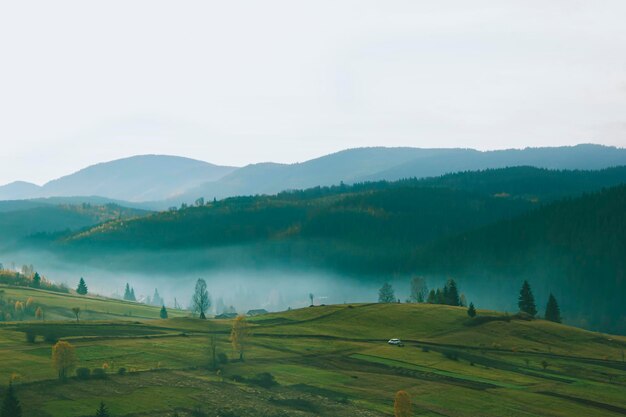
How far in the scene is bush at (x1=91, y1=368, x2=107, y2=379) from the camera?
131050mm

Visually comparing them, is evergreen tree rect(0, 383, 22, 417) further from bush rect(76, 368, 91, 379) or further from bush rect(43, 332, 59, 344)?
bush rect(43, 332, 59, 344)

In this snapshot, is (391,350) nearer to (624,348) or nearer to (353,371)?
(353,371)

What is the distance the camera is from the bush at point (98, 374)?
13105 centimetres

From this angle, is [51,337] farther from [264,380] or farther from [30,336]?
[264,380]

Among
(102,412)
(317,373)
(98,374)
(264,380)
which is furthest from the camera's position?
(317,373)

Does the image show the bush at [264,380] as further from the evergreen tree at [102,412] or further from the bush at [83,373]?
the evergreen tree at [102,412]

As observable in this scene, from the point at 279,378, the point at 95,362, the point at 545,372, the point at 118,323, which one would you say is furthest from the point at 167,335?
the point at 545,372

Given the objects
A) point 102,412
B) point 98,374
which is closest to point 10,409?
point 102,412

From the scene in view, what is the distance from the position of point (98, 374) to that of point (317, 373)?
40561 millimetres

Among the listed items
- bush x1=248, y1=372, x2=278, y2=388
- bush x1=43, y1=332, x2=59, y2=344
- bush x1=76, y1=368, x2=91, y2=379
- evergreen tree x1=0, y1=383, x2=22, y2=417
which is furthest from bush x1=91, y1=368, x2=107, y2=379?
bush x1=43, y1=332, x2=59, y2=344

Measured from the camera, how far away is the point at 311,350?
556ft

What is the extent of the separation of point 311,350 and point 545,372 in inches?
1974

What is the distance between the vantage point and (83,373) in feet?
430

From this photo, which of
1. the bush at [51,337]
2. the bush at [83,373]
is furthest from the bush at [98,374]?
the bush at [51,337]
